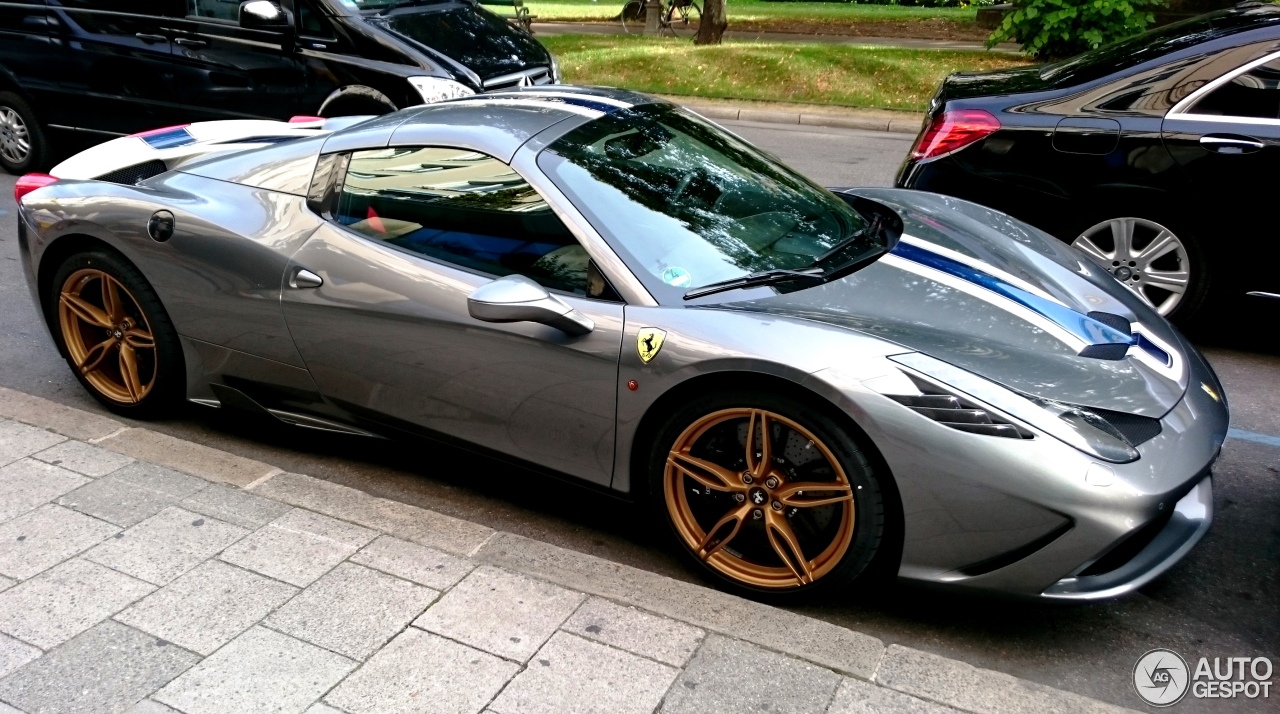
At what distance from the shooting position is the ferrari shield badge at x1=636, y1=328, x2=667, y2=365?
129 inches

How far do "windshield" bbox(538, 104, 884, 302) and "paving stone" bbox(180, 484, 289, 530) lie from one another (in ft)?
4.59

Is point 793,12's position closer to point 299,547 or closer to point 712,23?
point 712,23

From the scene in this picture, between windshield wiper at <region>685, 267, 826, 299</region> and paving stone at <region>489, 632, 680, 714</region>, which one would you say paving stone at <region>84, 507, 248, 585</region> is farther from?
windshield wiper at <region>685, 267, 826, 299</region>

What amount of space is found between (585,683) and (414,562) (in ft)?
2.56

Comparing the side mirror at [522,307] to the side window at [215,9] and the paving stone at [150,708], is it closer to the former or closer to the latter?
the paving stone at [150,708]

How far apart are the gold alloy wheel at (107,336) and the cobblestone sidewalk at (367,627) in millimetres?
798

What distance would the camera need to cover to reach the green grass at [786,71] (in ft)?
43.1

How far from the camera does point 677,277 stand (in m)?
3.45

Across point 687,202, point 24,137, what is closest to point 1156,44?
point 687,202

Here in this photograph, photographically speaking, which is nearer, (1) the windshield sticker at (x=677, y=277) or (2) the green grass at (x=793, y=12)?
(1) the windshield sticker at (x=677, y=277)

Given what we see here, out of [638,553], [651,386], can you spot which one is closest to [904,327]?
[651,386]

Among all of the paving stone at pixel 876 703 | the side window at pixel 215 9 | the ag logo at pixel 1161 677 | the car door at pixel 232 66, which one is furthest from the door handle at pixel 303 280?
the side window at pixel 215 9

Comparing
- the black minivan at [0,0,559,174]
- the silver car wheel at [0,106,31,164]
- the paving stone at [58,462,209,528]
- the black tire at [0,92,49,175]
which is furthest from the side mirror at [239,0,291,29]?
the paving stone at [58,462,209,528]

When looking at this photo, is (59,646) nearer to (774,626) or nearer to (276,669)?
(276,669)
